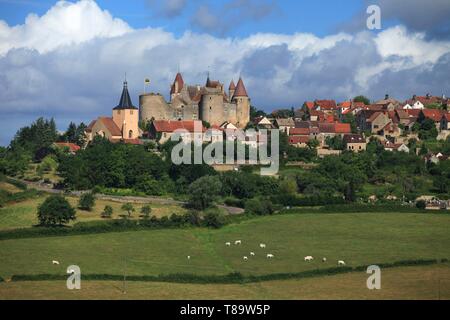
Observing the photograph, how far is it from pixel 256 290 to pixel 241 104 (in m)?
53.1

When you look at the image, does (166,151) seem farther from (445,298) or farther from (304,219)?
(445,298)

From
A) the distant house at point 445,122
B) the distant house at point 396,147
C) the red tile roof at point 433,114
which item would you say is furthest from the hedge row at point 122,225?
the red tile roof at point 433,114

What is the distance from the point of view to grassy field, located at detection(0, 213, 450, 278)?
4656cm

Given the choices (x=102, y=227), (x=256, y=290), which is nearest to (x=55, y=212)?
(x=102, y=227)

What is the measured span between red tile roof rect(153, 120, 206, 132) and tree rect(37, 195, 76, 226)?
27602 mm

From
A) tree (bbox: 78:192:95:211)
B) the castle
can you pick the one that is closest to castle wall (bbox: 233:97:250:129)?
the castle

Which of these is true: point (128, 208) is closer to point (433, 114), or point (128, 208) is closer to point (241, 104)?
point (241, 104)

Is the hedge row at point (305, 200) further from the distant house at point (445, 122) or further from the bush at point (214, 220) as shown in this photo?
the distant house at point (445, 122)

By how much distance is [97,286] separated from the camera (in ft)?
136

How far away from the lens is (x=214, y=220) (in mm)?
59625

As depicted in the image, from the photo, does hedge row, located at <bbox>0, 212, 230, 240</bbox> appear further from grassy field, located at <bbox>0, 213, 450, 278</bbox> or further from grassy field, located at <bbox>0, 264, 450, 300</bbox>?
grassy field, located at <bbox>0, 264, 450, 300</bbox>

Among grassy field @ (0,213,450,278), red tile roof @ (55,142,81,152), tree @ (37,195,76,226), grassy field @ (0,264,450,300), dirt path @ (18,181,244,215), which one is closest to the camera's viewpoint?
grassy field @ (0,264,450,300)

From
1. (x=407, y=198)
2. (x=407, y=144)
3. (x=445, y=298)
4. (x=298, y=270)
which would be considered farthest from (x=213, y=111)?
(x=445, y=298)

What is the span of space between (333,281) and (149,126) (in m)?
46.0
